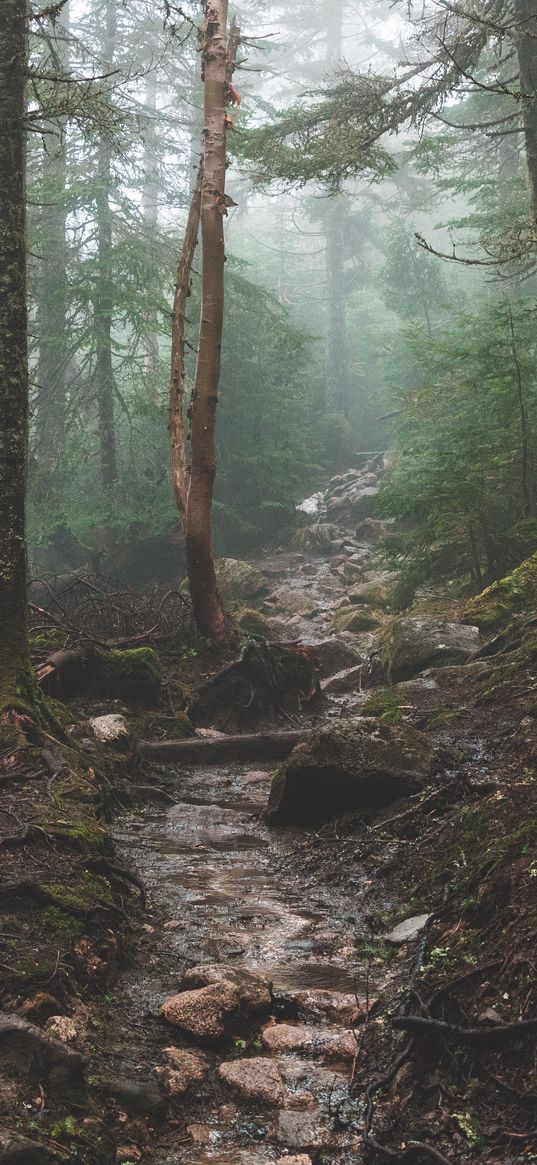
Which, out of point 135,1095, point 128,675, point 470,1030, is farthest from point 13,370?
point 470,1030

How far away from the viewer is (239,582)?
16938mm

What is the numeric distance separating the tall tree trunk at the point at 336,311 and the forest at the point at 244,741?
970cm

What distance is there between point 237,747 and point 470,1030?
5923 millimetres

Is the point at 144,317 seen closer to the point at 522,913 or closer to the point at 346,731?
the point at 346,731

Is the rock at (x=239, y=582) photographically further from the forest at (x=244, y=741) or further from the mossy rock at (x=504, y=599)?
the mossy rock at (x=504, y=599)

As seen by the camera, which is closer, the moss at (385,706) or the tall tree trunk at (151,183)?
the moss at (385,706)

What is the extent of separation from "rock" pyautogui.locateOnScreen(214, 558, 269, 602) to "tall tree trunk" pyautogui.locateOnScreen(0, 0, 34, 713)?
423 inches

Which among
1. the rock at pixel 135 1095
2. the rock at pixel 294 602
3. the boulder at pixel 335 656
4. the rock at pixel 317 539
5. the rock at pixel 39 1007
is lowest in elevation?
the rock at pixel 135 1095

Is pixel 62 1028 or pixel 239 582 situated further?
pixel 239 582

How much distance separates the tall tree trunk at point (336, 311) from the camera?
29.6m

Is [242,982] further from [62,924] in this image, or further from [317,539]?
[317,539]

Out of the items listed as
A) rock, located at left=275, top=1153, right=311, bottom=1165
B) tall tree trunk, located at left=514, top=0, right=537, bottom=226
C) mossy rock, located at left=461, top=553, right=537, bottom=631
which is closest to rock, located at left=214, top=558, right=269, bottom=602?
mossy rock, located at left=461, top=553, right=537, bottom=631

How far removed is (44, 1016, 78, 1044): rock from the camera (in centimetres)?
268

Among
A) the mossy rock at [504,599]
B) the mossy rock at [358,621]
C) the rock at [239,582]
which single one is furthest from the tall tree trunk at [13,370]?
the rock at [239,582]
